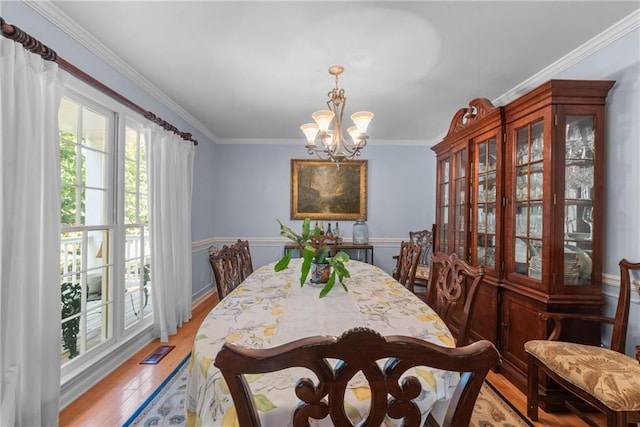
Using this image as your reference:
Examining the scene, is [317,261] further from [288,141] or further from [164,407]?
[288,141]

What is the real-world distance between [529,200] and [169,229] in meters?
3.16

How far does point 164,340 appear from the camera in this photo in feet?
9.07

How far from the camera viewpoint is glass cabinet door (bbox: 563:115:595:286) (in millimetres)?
1900

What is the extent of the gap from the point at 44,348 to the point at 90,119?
5.27 ft

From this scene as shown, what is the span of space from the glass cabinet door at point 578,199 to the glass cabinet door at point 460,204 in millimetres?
852

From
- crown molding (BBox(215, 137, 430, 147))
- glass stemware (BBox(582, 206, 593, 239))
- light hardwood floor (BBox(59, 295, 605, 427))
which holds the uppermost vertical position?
crown molding (BBox(215, 137, 430, 147))

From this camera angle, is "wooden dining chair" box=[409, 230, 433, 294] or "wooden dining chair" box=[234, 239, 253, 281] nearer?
"wooden dining chair" box=[234, 239, 253, 281]

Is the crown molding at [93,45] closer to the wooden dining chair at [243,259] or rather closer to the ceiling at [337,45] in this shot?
the ceiling at [337,45]

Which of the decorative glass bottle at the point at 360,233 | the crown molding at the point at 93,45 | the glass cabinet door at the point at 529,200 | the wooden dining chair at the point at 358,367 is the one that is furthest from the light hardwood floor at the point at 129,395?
the decorative glass bottle at the point at 360,233

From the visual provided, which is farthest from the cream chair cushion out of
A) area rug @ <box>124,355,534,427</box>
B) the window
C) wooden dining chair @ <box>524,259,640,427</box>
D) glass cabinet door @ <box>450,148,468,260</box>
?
the window

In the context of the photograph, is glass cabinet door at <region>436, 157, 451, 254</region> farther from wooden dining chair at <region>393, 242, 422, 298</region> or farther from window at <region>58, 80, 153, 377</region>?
window at <region>58, 80, 153, 377</region>

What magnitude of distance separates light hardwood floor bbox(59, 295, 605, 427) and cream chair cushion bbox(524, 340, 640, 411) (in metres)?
0.49

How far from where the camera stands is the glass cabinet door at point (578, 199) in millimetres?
1900

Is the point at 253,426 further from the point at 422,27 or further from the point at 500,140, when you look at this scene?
the point at 500,140
